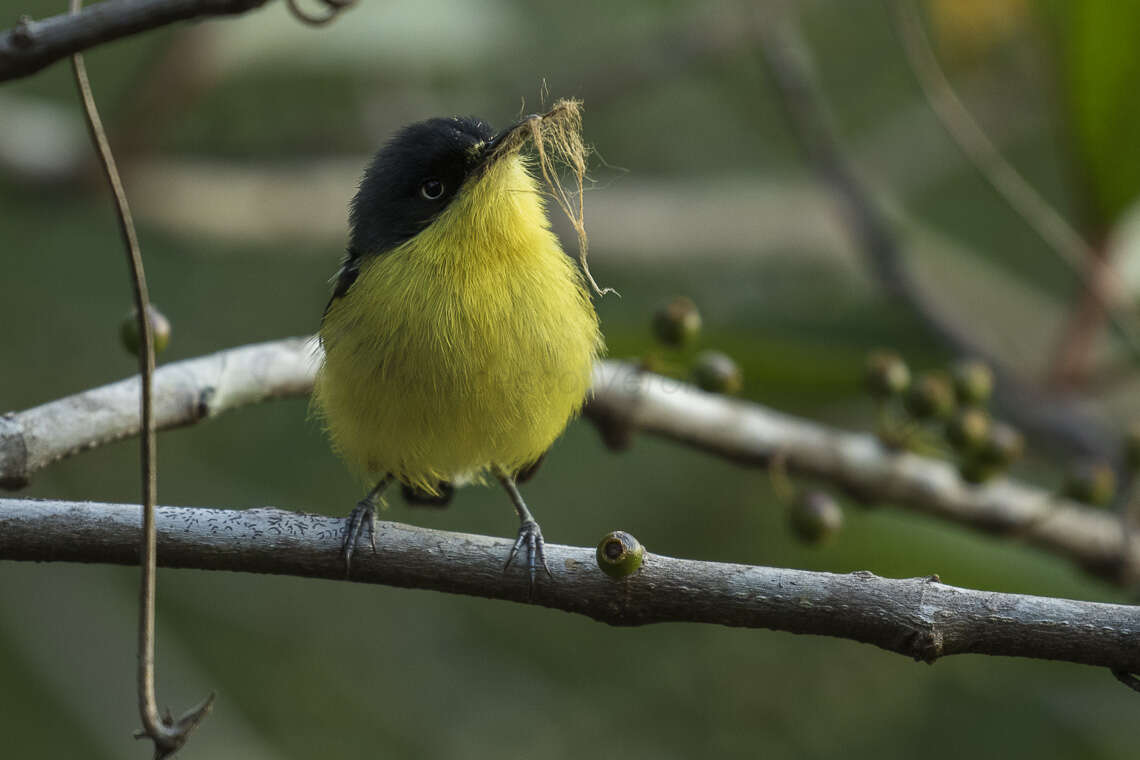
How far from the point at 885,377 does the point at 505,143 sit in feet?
4.29

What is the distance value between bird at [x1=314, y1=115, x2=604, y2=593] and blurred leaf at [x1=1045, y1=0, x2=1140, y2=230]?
242 centimetres

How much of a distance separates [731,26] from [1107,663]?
5268 mm

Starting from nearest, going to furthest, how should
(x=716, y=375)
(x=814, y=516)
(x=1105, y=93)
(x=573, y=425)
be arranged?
(x=716, y=375) → (x=814, y=516) → (x=1105, y=93) → (x=573, y=425)

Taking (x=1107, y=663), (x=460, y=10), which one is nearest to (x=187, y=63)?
(x=460, y=10)

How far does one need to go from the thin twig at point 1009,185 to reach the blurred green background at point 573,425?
9.9 inches

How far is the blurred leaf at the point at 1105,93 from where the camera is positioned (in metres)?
4.36

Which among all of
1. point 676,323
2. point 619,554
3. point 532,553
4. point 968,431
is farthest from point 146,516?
point 968,431

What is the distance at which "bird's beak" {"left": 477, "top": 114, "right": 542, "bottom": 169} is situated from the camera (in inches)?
98.1

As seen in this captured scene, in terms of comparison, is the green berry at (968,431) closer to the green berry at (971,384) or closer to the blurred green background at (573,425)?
the green berry at (971,384)

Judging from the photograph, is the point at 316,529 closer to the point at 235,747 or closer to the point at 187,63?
the point at 235,747

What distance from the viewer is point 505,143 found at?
8.49ft

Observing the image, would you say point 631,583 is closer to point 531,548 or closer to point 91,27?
point 531,548

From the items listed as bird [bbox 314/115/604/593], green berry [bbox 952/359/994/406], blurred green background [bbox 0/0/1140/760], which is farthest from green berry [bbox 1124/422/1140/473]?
bird [bbox 314/115/604/593]

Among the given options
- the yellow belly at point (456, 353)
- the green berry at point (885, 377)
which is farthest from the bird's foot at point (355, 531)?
the green berry at point (885, 377)
